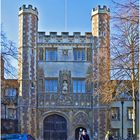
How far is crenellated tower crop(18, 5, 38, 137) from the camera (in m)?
40.9

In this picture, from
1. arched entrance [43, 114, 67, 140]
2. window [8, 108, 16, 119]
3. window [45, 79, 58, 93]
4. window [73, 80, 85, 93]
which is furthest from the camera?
window [8, 108, 16, 119]

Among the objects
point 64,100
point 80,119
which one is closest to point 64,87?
point 64,100

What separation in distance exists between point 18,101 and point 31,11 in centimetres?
894

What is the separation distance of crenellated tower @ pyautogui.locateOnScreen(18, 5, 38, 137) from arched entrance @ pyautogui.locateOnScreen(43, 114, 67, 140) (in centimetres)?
146

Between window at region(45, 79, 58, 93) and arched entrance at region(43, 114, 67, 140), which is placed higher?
window at region(45, 79, 58, 93)

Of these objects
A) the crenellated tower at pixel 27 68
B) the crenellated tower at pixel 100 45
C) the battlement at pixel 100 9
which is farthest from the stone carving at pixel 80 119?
the battlement at pixel 100 9

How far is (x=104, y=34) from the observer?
4316 centimetres

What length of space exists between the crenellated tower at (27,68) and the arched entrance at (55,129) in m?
1.46

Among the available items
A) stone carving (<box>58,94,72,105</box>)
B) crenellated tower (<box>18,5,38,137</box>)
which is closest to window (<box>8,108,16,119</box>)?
crenellated tower (<box>18,5,38,137</box>)

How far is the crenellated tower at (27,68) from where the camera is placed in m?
40.9

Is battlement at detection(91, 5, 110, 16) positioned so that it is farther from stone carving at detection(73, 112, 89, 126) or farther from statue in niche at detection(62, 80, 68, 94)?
stone carving at detection(73, 112, 89, 126)

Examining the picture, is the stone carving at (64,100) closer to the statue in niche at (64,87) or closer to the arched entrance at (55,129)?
the statue in niche at (64,87)

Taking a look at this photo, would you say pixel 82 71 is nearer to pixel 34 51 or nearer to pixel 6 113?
pixel 34 51

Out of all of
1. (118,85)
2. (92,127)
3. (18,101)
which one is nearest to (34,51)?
(18,101)
